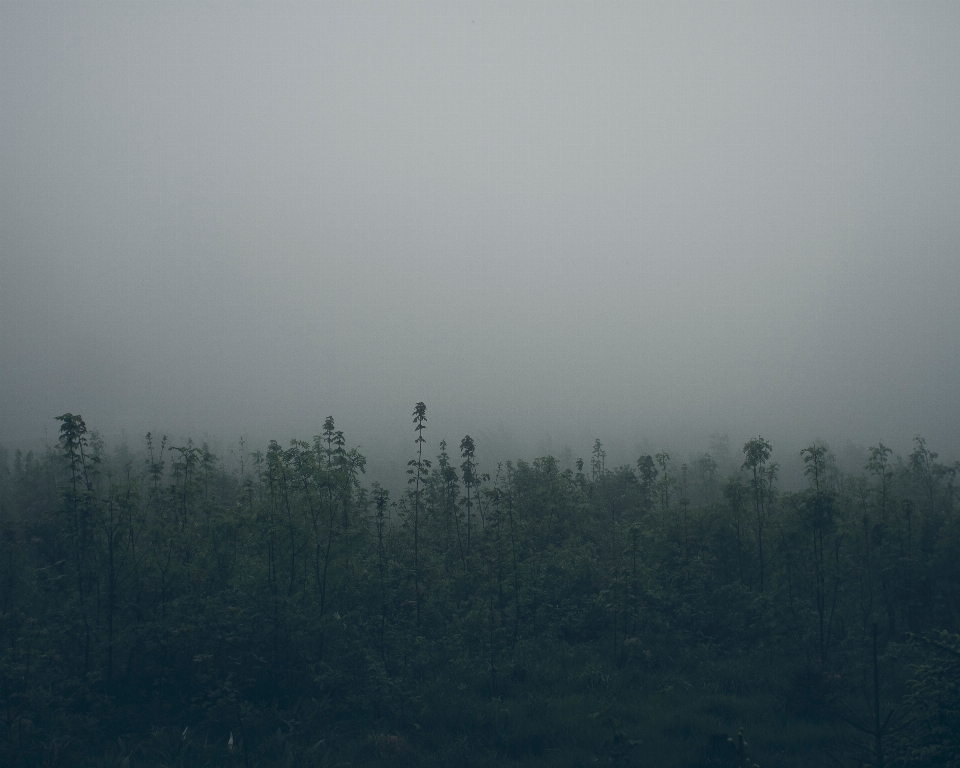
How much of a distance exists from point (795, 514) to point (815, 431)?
137 m

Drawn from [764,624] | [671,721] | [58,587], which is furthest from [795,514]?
[58,587]

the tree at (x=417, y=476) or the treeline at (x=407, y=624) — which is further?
the tree at (x=417, y=476)

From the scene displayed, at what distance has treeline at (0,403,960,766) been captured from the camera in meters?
12.6

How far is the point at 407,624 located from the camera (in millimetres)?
17891

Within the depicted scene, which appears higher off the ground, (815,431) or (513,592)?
(815,431)

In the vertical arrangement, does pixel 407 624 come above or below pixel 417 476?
below

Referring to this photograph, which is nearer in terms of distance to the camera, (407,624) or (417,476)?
(407,624)

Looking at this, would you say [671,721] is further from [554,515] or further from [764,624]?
[554,515]

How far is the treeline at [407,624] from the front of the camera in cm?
1259

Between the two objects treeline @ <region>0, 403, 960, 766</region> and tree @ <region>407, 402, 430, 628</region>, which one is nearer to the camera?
treeline @ <region>0, 403, 960, 766</region>

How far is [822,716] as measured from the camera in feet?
43.9

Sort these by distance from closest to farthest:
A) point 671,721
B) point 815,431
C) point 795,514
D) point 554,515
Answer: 1. point 671,721
2. point 795,514
3. point 554,515
4. point 815,431

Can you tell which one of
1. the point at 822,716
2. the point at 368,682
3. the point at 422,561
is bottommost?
the point at 822,716

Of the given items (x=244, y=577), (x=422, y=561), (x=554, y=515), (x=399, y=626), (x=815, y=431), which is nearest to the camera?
(x=244, y=577)
